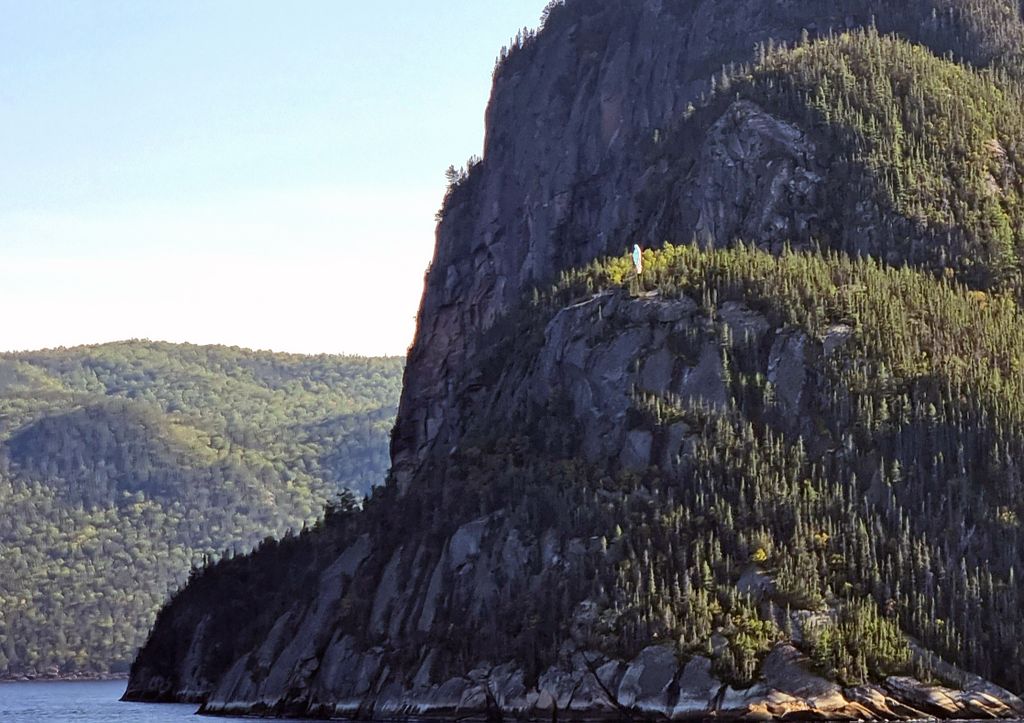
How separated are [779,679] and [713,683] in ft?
18.5

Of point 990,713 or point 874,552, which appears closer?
point 990,713

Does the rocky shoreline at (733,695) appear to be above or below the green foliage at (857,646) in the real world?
below

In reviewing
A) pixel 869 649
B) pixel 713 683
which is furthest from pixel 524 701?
pixel 869 649

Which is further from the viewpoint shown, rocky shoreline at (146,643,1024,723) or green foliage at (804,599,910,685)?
green foliage at (804,599,910,685)

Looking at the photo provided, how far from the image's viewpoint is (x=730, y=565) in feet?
655

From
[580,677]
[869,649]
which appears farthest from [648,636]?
[869,649]

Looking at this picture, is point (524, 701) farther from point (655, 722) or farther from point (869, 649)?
point (869, 649)

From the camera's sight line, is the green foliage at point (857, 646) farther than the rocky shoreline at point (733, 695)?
Yes

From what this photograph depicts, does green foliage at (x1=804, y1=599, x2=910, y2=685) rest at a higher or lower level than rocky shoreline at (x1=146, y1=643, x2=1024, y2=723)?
higher

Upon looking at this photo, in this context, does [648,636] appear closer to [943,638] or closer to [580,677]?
[580,677]

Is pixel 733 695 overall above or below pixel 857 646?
below

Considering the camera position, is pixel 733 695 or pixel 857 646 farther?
pixel 857 646

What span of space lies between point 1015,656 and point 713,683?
25.9m

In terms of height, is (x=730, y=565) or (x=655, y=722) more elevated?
(x=730, y=565)
